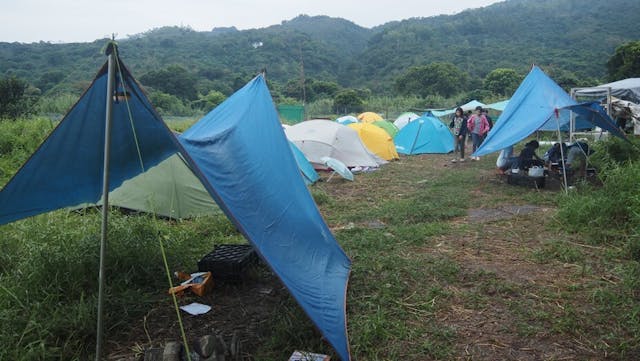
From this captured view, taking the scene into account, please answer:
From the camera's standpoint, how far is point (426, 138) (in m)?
13.9

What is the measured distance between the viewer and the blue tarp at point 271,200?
265 cm

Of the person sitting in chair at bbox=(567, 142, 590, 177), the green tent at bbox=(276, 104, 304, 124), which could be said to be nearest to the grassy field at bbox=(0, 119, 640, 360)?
the person sitting in chair at bbox=(567, 142, 590, 177)

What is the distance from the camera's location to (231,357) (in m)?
2.68

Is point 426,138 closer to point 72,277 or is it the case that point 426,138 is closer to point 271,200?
point 271,200

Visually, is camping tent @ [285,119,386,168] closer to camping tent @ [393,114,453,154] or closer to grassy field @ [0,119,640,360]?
camping tent @ [393,114,453,154]

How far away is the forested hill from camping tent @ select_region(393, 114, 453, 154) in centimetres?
2404

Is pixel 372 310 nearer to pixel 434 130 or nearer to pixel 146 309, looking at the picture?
pixel 146 309

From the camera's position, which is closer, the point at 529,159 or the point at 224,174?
the point at 224,174

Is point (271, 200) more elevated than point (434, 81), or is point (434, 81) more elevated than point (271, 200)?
point (434, 81)

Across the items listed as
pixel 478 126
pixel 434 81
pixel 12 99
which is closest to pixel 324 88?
pixel 434 81

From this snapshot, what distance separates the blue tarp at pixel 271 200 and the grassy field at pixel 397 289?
0.26 metres

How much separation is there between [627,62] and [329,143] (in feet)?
75.0

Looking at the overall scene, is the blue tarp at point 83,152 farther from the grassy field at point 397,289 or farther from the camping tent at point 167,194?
the camping tent at point 167,194

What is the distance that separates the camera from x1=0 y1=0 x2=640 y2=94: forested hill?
39594 mm
